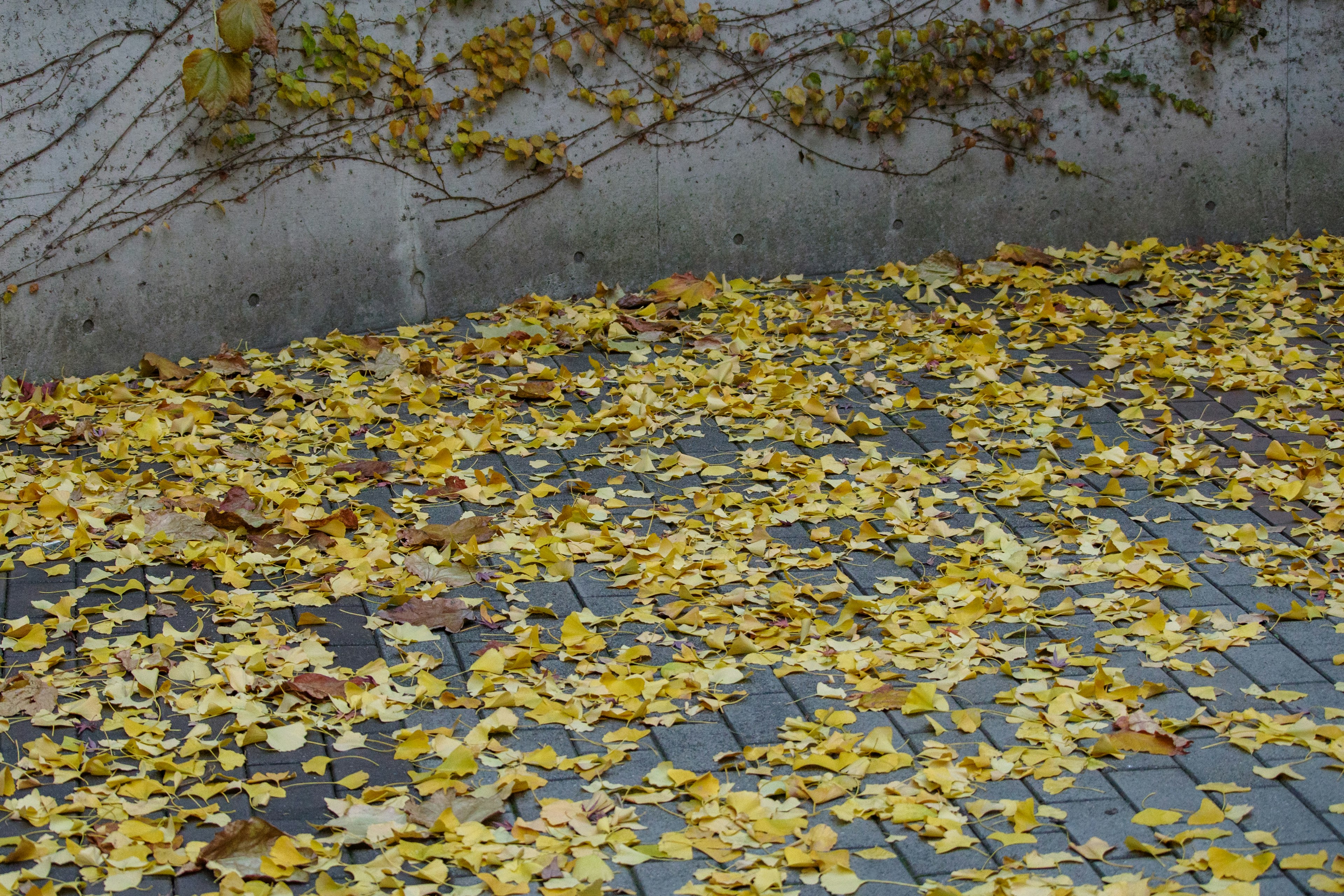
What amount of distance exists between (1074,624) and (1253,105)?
4126 millimetres

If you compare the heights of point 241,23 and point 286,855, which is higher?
point 241,23

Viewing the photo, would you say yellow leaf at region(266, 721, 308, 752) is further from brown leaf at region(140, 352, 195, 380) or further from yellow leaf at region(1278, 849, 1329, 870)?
brown leaf at region(140, 352, 195, 380)

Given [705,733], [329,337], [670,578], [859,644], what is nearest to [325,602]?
[670,578]

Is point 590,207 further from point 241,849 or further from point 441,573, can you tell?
point 241,849

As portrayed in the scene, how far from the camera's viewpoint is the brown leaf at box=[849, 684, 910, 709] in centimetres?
285

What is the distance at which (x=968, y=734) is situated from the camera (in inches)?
109

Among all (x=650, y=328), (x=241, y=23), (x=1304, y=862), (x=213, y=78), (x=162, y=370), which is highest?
(x=241, y=23)

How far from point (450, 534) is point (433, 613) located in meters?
0.42

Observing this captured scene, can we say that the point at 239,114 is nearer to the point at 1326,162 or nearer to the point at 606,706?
the point at 606,706

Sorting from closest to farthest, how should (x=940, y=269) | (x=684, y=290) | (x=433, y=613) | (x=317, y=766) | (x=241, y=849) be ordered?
1. (x=241, y=849)
2. (x=317, y=766)
3. (x=433, y=613)
4. (x=684, y=290)
5. (x=940, y=269)

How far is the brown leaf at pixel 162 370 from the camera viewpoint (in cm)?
502

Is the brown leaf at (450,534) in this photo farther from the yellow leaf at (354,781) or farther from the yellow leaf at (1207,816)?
the yellow leaf at (1207,816)

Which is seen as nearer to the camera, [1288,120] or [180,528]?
[180,528]

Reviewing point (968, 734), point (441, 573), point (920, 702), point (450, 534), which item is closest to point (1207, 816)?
point (968, 734)
